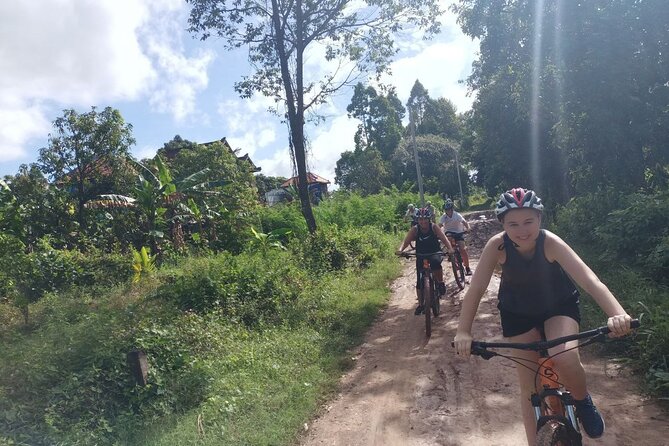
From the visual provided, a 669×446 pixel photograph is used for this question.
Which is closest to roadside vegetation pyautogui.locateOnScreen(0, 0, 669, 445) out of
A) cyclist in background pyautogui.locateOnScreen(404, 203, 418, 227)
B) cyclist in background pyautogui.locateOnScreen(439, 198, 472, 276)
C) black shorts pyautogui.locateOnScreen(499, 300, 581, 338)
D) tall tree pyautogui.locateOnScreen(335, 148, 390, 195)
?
Result: cyclist in background pyautogui.locateOnScreen(404, 203, 418, 227)

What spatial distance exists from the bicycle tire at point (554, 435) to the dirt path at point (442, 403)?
1508 mm

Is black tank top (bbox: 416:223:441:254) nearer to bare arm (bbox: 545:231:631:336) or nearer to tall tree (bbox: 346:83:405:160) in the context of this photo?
bare arm (bbox: 545:231:631:336)

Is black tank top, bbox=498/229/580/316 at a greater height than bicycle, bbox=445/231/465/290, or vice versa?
black tank top, bbox=498/229/580/316

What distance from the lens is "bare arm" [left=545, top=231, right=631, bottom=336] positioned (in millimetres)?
2590

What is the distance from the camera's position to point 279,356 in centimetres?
652

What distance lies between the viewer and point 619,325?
2.57m

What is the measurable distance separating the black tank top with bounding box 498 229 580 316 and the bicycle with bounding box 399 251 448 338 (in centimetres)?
421

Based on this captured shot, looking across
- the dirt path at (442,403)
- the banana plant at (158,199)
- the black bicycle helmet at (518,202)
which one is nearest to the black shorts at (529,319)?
the black bicycle helmet at (518,202)

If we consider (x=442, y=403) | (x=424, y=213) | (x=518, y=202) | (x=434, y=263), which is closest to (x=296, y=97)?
(x=424, y=213)

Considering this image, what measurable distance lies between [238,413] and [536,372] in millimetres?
3144

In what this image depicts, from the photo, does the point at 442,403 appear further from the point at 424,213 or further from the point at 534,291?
the point at 424,213

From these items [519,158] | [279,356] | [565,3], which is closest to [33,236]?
[279,356]

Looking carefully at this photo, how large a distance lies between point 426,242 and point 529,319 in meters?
4.69

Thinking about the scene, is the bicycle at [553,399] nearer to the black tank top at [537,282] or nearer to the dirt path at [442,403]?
the black tank top at [537,282]
